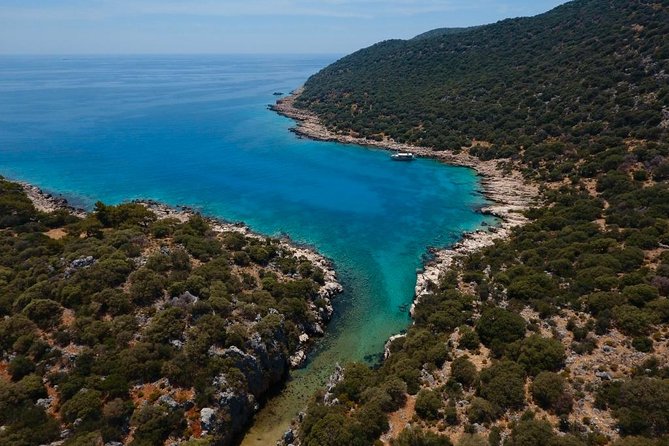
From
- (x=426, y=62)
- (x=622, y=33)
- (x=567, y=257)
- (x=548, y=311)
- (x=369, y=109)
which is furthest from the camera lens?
(x=426, y=62)

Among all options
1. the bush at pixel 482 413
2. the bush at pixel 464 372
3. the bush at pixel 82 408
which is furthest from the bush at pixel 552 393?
the bush at pixel 82 408

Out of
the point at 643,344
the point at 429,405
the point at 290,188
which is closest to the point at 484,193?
the point at 290,188

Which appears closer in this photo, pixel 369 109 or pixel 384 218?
pixel 384 218

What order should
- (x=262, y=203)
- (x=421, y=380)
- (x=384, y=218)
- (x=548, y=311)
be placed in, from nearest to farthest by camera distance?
(x=421, y=380)
(x=548, y=311)
(x=384, y=218)
(x=262, y=203)

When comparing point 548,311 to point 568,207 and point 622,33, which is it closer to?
point 568,207

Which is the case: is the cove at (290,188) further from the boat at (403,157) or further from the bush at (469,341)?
the bush at (469,341)

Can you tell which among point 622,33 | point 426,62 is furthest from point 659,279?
point 426,62

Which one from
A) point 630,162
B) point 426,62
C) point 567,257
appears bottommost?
point 567,257
